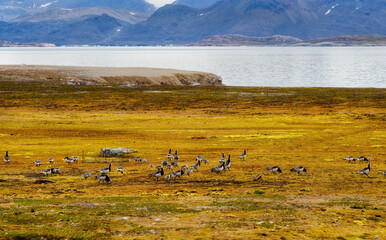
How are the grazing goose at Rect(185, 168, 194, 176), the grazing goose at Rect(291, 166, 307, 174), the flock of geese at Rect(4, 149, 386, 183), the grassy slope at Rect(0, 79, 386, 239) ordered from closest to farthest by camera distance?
1. the grassy slope at Rect(0, 79, 386, 239)
2. the flock of geese at Rect(4, 149, 386, 183)
3. the grazing goose at Rect(185, 168, 194, 176)
4. the grazing goose at Rect(291, 166, 307, 174)

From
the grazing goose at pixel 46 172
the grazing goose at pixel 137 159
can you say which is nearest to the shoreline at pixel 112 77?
the grazing goose at pixel 137 159

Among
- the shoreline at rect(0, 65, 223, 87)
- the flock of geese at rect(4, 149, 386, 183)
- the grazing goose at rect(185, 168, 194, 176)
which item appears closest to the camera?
the flock of geese at rect(4, 149, 386, 183)

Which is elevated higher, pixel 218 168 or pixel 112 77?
pixel 112 77

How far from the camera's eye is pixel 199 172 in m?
32.3

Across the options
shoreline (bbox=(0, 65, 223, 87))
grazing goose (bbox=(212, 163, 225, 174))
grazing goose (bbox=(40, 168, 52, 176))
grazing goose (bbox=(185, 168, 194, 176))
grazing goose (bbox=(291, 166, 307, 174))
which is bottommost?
grazing goose (bbox=(40, 168, 52, 176))

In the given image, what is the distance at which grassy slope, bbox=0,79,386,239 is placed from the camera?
17880mm

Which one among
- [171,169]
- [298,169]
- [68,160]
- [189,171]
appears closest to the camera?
[189,171]

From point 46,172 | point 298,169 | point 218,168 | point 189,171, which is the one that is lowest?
point 46,172

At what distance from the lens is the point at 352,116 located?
68375 mm

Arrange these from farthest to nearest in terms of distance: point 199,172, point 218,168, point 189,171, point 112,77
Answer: point 112,77, point 199,172, point 218,168, point 189,171

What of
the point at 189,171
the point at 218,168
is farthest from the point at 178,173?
the point at 218,168

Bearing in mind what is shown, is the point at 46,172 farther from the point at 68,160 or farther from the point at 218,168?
the point at 218,168

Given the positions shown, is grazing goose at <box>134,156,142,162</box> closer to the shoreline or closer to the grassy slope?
the grassy slope

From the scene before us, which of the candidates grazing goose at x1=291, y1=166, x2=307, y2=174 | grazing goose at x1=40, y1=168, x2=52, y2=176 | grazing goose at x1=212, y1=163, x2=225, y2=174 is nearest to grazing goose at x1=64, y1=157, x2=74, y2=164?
grazing goose at x1=40, y1=168, x2=52, y2=176
